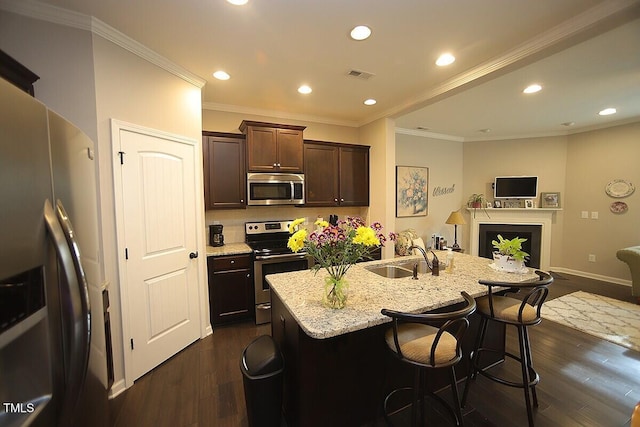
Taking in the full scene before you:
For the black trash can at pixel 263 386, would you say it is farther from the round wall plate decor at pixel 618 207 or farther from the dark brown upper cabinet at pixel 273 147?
the round wall plate decor at pixel 618 207

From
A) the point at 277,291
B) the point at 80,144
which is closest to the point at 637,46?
the point at 277,291

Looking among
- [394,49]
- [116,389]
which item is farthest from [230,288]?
[394,49]

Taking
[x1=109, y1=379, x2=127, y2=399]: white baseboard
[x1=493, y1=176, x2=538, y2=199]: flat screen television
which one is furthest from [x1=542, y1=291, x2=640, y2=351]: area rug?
[x1=109, y1=379, x2=127, y2=399]: white baseboard

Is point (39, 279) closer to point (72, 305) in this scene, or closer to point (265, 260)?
point (72, 305)

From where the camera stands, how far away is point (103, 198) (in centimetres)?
199

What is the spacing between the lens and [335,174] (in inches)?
161

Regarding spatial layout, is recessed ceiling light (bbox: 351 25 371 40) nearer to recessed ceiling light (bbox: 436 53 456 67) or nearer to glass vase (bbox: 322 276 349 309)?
recessed ceiling light (bbox: 436 53 456 67)

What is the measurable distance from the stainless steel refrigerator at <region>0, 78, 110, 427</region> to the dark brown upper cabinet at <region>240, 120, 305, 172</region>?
2.61 meters

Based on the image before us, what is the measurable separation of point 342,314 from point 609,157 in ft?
20.3

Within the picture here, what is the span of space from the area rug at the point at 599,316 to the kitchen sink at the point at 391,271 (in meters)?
2.39

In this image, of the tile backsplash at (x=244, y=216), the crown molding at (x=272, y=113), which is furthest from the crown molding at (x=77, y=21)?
the tile backsplash at (x=244, y=216)

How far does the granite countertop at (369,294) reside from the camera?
1.39m

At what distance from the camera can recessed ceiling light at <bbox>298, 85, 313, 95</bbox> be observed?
3070 millimetres

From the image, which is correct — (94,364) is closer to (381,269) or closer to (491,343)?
(381,269)
